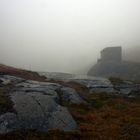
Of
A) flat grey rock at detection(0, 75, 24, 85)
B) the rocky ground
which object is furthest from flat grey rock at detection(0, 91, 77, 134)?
flat grey rock at detection(0, 75, 24, 85)

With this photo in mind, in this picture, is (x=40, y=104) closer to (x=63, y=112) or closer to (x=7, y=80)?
(x=63, y=112)

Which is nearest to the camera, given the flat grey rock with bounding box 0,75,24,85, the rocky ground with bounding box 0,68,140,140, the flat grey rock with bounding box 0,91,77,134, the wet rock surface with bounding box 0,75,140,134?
the rocky ground with bounding box 0,68,140,140

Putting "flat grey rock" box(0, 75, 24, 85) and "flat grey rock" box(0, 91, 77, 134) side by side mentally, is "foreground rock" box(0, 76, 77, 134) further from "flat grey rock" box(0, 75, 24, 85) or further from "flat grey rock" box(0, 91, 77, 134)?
"flat grey rock" box(0, 75, 24, 85)

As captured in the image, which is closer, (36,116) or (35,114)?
(36,116)

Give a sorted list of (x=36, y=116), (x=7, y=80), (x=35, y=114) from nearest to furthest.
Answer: (x=36, y=116) < (x=35, y=114) < (x=7, y=80)

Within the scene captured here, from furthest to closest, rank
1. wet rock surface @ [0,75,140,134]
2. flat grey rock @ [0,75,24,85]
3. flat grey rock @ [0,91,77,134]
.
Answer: flat grey rock @ [0,75,24,85], wet rock surface @ [0,75,140,134], flat grey rock @ [0,91,77,134]

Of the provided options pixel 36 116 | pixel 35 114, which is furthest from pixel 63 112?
pixel 36 116

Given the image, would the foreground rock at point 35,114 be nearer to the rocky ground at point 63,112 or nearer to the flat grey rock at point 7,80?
the rocky ground at point 63,112

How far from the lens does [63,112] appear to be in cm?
2764

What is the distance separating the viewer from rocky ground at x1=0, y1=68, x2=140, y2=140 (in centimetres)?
2302

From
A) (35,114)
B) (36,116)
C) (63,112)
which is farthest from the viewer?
(63,112)

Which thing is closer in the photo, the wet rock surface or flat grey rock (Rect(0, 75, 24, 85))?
the wet rock surface

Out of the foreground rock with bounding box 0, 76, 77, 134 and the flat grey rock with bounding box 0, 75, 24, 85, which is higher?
the flat grey rock with bounding box 0, 75, 24, 85

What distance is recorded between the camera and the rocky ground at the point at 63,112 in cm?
2302
